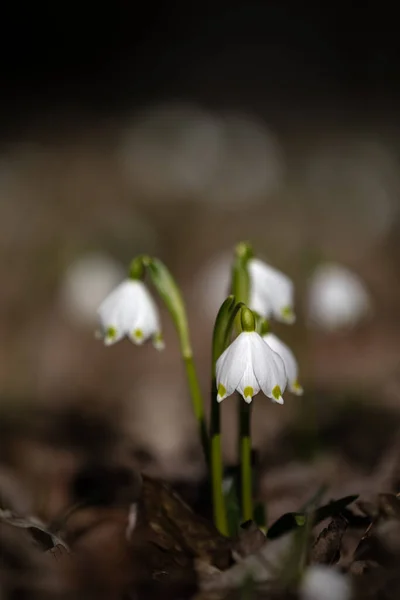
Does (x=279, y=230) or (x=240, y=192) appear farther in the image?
(x=240, y=192)

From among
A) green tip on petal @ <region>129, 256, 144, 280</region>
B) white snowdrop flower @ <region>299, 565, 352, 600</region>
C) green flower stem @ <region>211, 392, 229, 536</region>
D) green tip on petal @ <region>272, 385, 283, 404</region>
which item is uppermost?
green tip on petal @ <region>129, 256, 144, 280</region>

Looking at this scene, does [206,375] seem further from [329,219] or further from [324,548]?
[329,219]

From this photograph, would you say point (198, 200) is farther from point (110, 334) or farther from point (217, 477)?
point (217, 477)

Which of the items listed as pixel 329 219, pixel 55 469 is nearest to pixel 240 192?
pixel 329 219

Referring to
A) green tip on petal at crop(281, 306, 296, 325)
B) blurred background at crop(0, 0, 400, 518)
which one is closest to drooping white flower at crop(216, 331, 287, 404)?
green tip on petal at crop(281, 306, 296, 325)

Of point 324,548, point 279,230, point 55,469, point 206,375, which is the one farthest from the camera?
point 279,230

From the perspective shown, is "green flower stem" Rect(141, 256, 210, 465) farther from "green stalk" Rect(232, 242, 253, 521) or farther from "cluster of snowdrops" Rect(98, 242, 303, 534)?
"green stalk" Rect(232, 242, 253, 521)

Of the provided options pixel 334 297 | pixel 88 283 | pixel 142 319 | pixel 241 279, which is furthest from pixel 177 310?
pixel 88 283
